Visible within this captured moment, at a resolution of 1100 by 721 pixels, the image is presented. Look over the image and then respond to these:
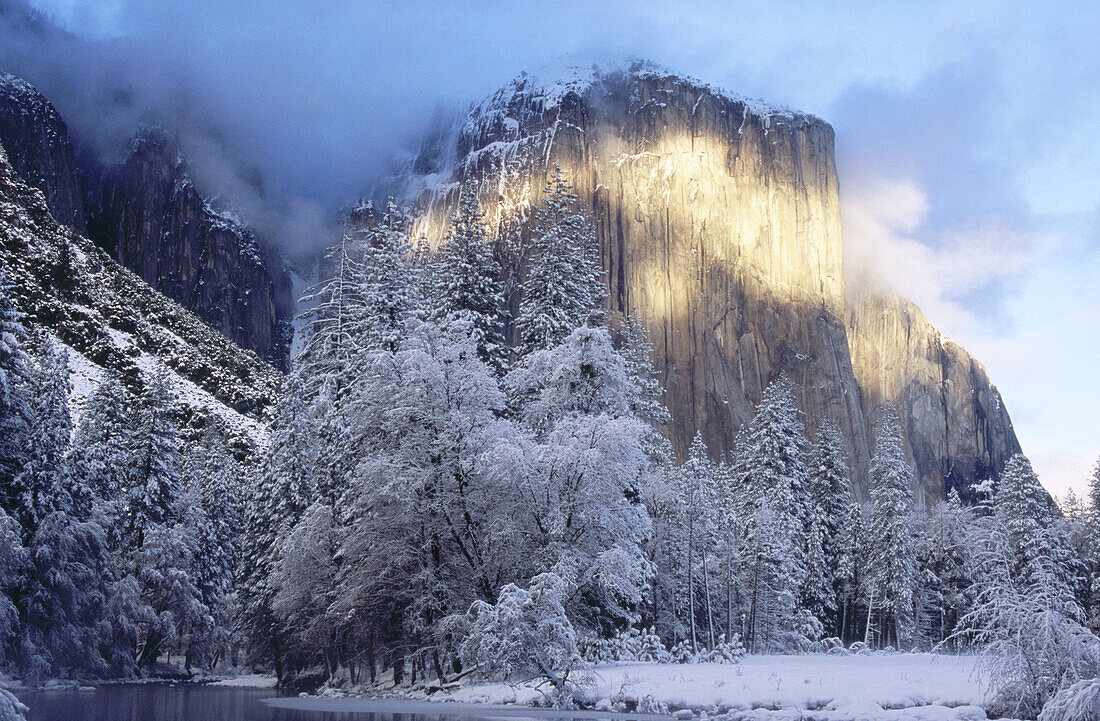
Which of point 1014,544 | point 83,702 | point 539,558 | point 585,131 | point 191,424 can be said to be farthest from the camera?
point 585,131

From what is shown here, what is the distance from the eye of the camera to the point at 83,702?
2217cm

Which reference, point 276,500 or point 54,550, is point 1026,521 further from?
point 54,550

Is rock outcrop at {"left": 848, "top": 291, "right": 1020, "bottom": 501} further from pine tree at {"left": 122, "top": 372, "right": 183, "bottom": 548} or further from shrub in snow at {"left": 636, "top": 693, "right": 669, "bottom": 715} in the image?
shrub in snow at {"left": 636, "top": 693, "right": 669, "bottom": 715}

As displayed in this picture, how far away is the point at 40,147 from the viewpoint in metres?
161

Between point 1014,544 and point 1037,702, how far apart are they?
3277 centimetres

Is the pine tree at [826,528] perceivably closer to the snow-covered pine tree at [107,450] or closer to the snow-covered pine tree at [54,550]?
the snow-covered pine tree at [107,450]

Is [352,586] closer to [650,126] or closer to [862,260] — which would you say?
[650,126]

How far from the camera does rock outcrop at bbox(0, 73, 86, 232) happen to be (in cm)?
15575

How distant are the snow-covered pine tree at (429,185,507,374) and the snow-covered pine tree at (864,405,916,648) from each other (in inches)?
866

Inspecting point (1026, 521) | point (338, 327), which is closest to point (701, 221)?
point (1026, 521)

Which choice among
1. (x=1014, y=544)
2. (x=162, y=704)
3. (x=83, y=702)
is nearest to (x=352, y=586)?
(x=162, y=704)

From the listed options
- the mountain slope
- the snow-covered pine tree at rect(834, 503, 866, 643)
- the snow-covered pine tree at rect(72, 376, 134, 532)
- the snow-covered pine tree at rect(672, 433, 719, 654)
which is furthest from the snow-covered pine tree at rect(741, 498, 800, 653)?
the mountain slope

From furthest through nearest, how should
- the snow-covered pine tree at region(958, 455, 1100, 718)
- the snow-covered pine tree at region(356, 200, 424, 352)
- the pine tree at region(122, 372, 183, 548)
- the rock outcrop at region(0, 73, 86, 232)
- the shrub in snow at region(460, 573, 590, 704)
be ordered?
the rock outcrop at region(0, 73, 86, 232) → the pine tree at region(122, 372, 183, 548) → the snow-covered pine tree at region(356, 200, 424, 352) → the shrub in snow at region(460, 573, 590, 704) → the snow-covered pine tree at region(958, 455, 1100, 718)

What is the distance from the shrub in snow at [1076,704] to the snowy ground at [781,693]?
1.46m
